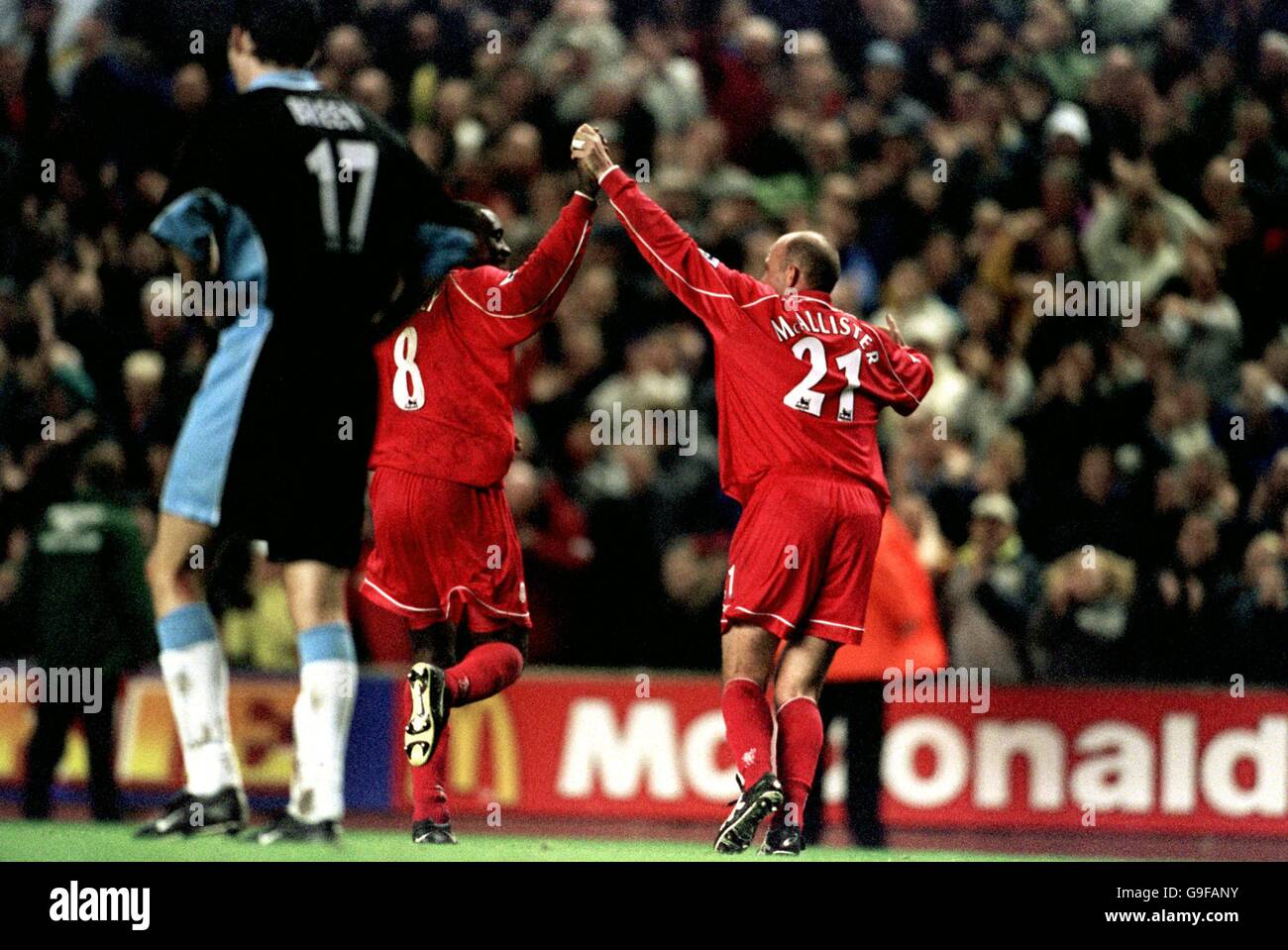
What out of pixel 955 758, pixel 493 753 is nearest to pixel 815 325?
pixel 955 758

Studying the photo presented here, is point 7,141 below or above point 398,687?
above

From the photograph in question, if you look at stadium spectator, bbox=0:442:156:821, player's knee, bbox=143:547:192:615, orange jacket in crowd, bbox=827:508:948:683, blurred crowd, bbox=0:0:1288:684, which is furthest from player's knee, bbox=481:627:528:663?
stadium spectator, bbox=0:442:156:821

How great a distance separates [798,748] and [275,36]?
9.91 feet

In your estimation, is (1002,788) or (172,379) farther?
(172,379)

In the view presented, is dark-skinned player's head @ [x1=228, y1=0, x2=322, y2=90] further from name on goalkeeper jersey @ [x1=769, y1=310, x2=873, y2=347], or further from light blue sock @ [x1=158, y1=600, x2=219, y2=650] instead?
name on goalkeeper jersey @ [x1=769, y1=310, x2=873, y2=347]

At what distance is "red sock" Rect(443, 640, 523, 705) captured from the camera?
6.89 metres

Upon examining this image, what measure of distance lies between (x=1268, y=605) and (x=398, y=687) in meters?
5.01

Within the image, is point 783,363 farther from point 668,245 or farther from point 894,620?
point 894,620

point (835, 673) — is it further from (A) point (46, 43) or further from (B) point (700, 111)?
(A) point (46, 43)

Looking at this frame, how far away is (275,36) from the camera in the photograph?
6176 millimetres

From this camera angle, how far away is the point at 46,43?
13602 mm

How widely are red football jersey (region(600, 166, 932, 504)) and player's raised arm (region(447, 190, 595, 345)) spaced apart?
181mm

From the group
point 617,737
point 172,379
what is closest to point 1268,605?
point 617,737

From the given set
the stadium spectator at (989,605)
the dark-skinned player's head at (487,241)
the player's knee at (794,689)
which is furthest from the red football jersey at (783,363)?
the stadium spectator at (989,605)
